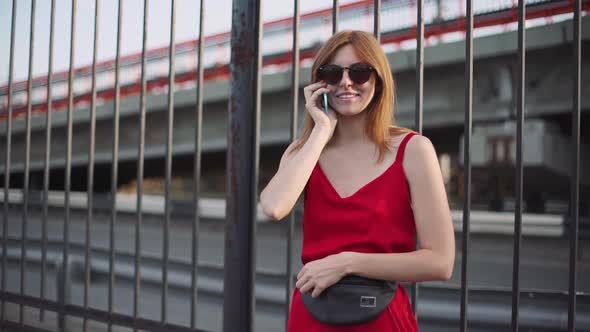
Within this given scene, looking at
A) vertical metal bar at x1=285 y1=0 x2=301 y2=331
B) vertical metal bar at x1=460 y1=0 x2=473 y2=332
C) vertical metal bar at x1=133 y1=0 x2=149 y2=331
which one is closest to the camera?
vertical metal bar at x1=460 y1=0 x2=473 y2=332

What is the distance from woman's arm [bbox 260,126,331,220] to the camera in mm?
1623

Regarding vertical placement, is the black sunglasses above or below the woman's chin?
above

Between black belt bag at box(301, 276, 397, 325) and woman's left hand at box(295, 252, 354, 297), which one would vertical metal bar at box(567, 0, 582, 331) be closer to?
black belt bag at box(301, 276, 397, 325)

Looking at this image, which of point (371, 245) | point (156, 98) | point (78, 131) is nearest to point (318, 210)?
point (371, 245)

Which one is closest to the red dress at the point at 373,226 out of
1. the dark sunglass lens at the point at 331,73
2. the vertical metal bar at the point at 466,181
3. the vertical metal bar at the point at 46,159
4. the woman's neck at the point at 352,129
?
the woman's neck at the point at 352,129

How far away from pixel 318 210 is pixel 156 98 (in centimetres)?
1409

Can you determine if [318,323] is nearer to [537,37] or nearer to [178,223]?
[537,37]

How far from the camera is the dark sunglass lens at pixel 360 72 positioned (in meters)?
1.61

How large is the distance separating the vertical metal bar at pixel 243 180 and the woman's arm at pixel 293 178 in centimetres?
92

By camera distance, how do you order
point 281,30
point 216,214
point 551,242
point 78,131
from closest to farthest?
1. point 551,242
2. point 216,214
3. point 281,30
4. point 78,131

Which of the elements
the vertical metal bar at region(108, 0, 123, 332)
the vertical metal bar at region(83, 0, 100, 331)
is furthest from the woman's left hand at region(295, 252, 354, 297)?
the vertical metal bar at region(83, 0, 100, 331)

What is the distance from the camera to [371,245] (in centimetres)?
152

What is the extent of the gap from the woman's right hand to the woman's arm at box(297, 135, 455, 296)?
0.30 m

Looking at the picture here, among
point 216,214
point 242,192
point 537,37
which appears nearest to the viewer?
point 242,192
